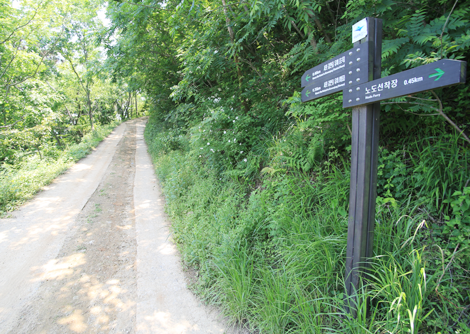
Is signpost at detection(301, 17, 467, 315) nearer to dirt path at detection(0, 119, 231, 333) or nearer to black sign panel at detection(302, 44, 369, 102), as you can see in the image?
black sign panel at detection(302, 44, 369, 102)

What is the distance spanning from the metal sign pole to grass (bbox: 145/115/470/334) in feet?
0.46

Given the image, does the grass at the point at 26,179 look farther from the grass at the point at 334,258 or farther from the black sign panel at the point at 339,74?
the black sign panel at the point at 339,74

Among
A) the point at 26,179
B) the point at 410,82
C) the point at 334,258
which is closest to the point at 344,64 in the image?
the point at 410,82

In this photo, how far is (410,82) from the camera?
1.54m

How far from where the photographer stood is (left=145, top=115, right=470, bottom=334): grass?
1852mm

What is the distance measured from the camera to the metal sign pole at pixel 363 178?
1.84 m

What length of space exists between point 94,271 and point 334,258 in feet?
11.9

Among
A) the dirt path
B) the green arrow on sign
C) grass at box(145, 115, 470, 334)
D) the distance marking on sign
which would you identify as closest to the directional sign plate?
the green arrow on sign

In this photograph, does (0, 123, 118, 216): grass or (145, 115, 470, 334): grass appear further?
(0, 123, 118, 216): grass

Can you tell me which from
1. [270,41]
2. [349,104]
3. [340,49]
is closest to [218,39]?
[270,41]

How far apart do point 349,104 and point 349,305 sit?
65.3 inches

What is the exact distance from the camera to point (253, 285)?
2.77 meters

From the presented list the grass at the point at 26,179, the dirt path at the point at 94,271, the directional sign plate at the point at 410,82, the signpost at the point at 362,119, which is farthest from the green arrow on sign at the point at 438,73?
the grass at the point at 26,179

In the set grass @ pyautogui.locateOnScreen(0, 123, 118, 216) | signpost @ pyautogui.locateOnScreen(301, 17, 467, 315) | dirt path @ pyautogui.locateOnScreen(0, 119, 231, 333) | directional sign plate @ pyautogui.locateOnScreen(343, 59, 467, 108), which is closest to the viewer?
directional sign plate @ pyautogui.locateOnScreen(343, 59, 467, 108)
